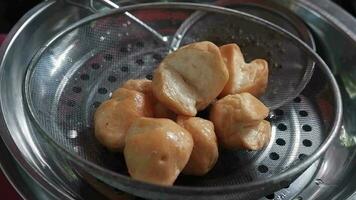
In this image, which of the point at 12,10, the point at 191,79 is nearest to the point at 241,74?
the point at 191,79

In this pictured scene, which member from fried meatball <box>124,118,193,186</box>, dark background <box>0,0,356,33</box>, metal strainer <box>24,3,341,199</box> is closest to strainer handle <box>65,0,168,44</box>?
metal strainer <box>24,3,341,199</box>

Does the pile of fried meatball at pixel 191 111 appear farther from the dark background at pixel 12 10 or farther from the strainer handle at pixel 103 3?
the dark background at pixel 12 10

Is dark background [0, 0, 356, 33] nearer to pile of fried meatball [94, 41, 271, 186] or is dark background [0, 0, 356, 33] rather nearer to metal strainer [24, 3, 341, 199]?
metal strainer [24, 3, 341, 199]

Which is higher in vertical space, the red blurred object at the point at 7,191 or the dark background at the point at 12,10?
the dark background at the point at 12,10

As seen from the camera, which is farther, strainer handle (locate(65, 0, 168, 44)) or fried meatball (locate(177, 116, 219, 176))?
strainer handle (locate(65, 0, 168, 44))

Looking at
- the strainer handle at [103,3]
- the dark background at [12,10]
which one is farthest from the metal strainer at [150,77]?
the dark background at [12,10]
